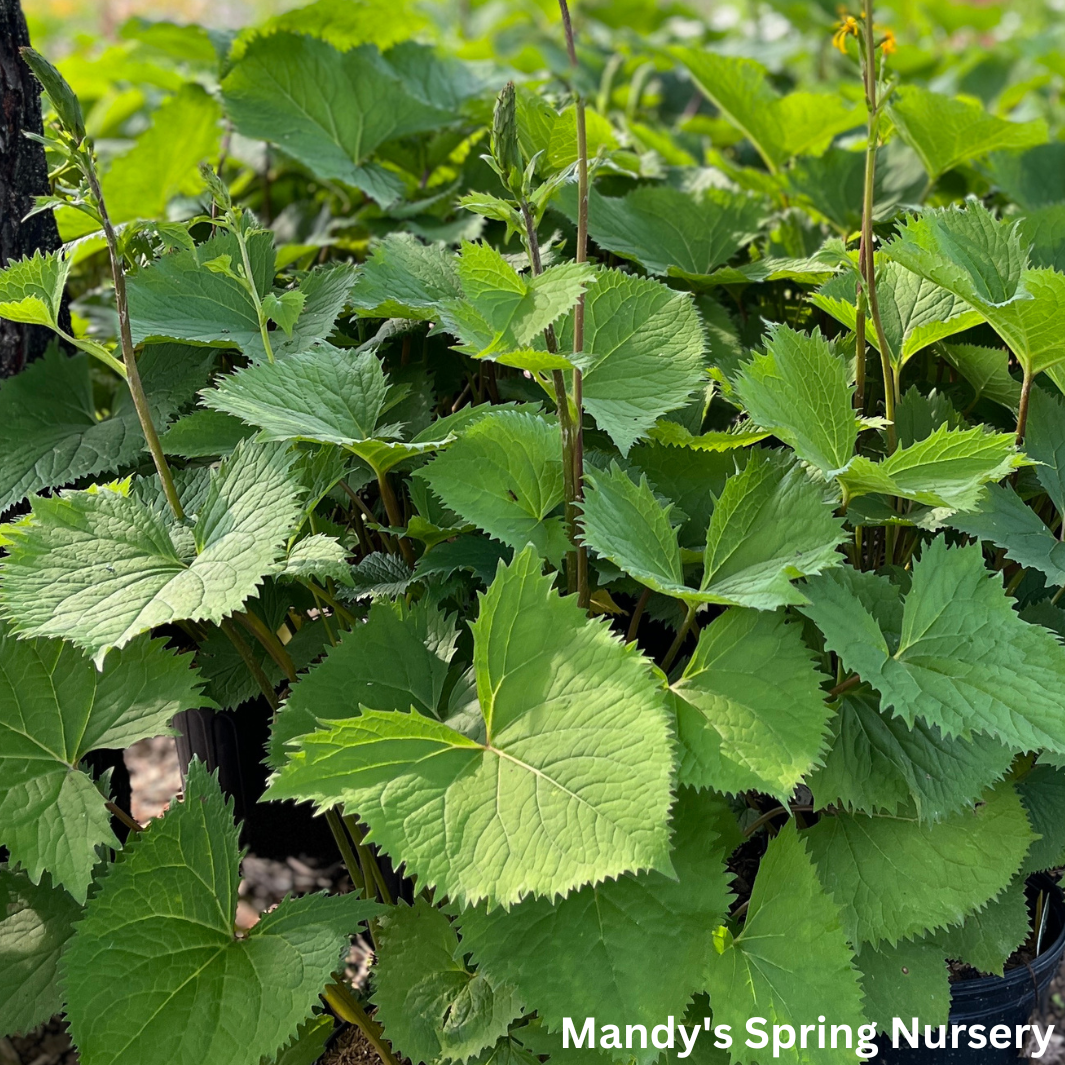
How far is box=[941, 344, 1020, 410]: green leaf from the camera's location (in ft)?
3.70

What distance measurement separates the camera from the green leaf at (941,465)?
874 millimetres

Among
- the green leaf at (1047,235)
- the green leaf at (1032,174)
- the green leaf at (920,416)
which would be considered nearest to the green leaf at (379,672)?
the green leaf at (920,416)

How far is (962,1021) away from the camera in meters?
1.07

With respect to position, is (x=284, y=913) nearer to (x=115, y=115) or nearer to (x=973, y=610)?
(x=973, y=610)

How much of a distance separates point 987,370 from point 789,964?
2.21ft

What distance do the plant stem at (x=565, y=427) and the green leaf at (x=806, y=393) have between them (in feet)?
0.50

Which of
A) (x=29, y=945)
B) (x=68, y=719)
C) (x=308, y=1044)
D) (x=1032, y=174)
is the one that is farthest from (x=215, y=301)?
(x=1032, y=174)

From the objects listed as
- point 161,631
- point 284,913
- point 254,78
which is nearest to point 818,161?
point 254,78

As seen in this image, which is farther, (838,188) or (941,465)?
(838,188)

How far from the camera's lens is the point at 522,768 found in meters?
0.81

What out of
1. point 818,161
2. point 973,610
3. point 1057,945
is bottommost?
point 1057,945

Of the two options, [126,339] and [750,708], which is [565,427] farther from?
[126,339]

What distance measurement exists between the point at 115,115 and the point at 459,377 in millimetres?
1467

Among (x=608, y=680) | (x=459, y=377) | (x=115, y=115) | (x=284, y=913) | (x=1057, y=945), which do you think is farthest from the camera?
(x=115, y=115)
